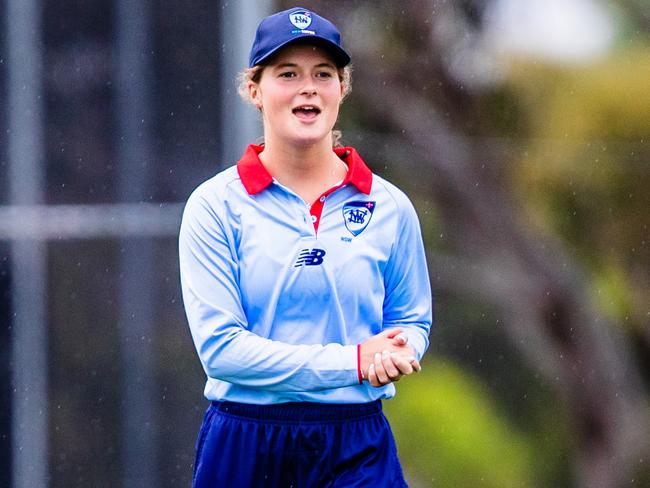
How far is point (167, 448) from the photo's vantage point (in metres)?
6.75

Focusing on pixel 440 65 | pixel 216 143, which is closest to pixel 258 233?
pixel 216 143

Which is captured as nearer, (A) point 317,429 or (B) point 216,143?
(A) point 317,429

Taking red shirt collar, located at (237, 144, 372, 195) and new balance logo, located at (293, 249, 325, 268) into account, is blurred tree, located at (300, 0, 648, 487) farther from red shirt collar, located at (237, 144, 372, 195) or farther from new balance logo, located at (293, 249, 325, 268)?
new balance logo, located at (293, 249, 325, 268)

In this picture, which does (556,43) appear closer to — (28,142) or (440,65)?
(440,65)

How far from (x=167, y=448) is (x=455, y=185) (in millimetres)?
5902

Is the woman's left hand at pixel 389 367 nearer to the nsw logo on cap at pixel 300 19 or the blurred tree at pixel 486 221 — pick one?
the nsw logo on cap at pixel 300 19

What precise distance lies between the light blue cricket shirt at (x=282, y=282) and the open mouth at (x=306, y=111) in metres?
0.17

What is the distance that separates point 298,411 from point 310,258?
0.38m

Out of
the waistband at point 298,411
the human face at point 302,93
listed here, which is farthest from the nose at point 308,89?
the waistband at point 298,411

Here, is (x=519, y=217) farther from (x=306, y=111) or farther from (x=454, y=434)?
(x=306, y=111)

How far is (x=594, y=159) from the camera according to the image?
473 inches

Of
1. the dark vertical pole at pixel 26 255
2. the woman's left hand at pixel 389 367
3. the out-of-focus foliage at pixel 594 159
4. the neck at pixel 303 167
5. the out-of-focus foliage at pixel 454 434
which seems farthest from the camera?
the out-of-focus foliage at pixel 594 159

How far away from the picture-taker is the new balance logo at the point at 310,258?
344 centimetres

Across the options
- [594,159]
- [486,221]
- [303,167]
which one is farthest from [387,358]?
[486,221]
